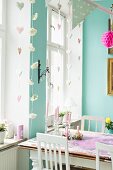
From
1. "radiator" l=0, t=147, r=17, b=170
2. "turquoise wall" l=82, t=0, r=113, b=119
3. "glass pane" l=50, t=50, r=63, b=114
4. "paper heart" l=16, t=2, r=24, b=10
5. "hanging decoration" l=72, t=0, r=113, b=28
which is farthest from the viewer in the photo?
"turquoise wall" l=82, t=0, r=113, b=119

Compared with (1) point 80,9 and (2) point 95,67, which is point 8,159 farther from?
(2) point 95,67

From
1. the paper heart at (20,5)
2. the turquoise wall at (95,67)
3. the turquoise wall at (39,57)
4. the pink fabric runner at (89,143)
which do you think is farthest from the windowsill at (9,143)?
the turquoise wall at (95,67)

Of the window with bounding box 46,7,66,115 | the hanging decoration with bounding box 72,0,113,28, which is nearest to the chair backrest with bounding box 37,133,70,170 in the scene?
the hanging decoration with bounding box 72,0,113,28

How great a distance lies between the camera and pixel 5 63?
3004mm

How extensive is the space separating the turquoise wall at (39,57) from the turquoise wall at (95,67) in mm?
1542

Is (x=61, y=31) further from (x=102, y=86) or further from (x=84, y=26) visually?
(x=102, y=86)

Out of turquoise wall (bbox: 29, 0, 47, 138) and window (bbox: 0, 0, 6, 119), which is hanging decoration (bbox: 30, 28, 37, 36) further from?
window (bbox: 0, 0, 6, 119)

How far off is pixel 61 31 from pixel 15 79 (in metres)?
1.78

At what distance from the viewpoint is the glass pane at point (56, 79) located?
4.08m

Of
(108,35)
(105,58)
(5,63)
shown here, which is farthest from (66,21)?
(5,63)

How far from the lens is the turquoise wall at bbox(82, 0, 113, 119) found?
4.44m

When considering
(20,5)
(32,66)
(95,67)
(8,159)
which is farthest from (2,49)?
(95,67)

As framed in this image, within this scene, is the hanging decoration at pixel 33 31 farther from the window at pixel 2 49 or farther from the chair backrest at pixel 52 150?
the chair backrest at pixel 52 150

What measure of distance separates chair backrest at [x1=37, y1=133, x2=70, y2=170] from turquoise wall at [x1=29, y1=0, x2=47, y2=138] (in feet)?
1.71
